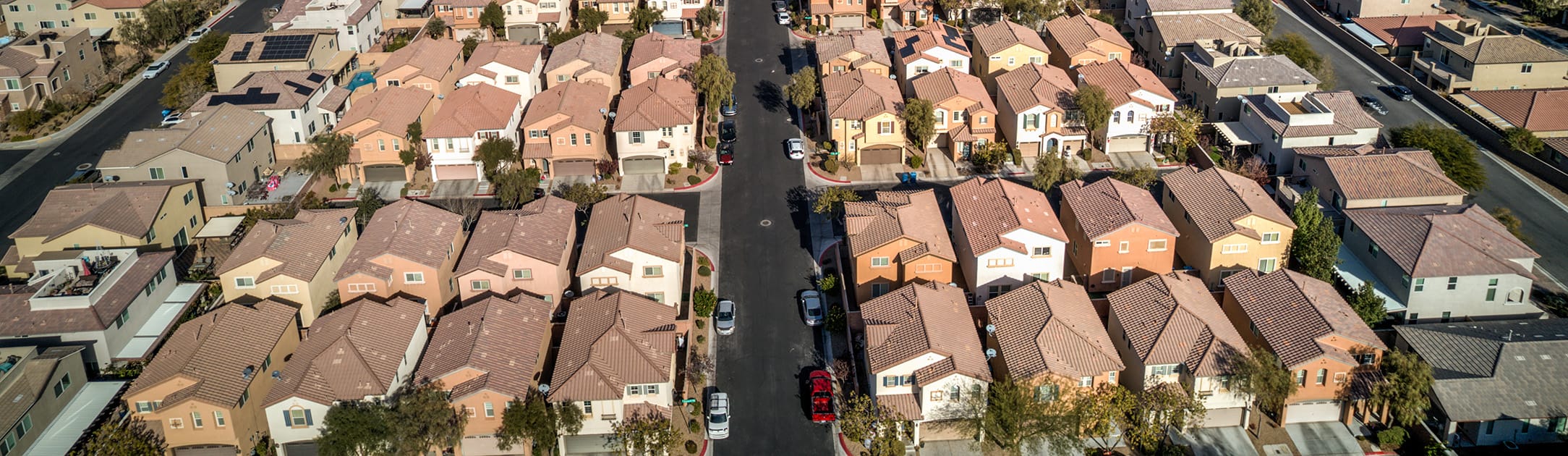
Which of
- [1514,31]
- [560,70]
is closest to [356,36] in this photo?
[560,70]

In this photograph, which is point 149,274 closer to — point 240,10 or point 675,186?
point 675,186

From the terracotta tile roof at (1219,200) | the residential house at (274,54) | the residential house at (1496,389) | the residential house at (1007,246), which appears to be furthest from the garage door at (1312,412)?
the residential house at (274,54)

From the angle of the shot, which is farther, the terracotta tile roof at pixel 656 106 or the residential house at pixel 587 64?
the residential house at pixel 587 64

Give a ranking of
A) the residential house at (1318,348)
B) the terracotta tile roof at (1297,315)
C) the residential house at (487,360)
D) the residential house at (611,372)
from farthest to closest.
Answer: the terracotta tile roof at (1297,315) < the residential house at (1318,348) < the residential house at (611,372) < the residential house at (487,360)

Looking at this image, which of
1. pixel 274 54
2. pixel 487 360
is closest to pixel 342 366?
pixel 487 360

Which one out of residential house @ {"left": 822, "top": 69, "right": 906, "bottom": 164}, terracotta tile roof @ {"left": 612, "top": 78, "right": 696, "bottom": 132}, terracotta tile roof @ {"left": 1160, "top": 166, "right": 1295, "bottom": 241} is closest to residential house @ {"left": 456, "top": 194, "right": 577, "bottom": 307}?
terracotta tile roof @ {"left": 612, "top": 78, "right": 696, "bottom": 132}

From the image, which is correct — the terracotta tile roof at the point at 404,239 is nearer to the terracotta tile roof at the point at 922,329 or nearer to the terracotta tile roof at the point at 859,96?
the terracotta tile roof at the point at 922,329

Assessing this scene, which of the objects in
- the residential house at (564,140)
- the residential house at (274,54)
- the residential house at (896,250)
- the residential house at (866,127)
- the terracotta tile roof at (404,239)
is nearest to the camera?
the terracotta tile roof at (404,239)
